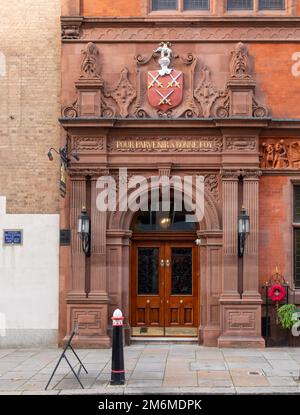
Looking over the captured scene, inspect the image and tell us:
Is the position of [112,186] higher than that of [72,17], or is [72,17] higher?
[72,17]

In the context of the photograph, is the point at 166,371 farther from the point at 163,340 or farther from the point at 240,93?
the point at 240,93

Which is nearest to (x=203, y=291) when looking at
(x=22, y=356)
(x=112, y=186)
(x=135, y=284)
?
Result: (x=135, y=284)

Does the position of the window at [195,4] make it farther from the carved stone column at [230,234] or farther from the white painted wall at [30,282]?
the white painted wall at [30,282]

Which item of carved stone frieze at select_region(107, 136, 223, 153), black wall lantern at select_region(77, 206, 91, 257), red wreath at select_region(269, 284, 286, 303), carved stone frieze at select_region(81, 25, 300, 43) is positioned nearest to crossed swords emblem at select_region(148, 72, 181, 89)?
carved stone frieze at select_region(81, 25, 300, 43)

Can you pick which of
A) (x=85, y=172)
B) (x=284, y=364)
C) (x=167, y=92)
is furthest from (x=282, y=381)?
(x=167, y=92)

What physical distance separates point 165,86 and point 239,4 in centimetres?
287

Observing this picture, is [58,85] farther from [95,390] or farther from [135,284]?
[95,390]

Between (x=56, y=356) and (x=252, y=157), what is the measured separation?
254 inches

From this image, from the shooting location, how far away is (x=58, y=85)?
52.4ft

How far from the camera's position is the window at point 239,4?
634 inches

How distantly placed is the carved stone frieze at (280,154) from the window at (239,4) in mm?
3418

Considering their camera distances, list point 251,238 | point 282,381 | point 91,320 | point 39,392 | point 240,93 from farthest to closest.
→ 1. point 240,93
2. point 251,238
3. point 91,320
4. point 282,381
5. point 39,392

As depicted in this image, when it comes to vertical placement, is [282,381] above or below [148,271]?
below

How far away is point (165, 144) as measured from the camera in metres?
15.7
